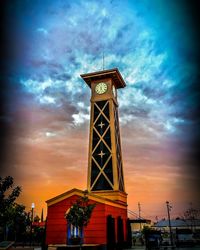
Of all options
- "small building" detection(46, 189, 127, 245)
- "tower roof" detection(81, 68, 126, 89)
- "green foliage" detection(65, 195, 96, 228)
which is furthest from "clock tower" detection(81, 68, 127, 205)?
"green foliage" detection(65, 195, 96, 228)

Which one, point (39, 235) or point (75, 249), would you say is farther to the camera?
point (39, 235)

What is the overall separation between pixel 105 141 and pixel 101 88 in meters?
11.4

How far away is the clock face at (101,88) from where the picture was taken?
49872mm

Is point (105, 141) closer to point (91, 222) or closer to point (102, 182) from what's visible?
point (102, 182)

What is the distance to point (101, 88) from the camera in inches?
1975

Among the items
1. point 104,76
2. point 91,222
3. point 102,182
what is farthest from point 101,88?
point 91,222

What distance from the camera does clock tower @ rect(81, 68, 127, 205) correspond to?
42031 mm

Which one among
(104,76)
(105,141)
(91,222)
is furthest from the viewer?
(104,76)

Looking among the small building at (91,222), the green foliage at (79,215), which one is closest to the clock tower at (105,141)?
the small building at (91,222)

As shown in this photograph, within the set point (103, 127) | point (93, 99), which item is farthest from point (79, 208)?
point (93, 99)

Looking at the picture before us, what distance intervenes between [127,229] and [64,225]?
12.7 m

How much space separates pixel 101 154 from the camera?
1756 inches

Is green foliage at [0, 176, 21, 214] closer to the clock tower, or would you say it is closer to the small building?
the small building

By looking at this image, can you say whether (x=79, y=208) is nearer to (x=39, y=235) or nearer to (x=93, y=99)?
(x=39, y=235)
